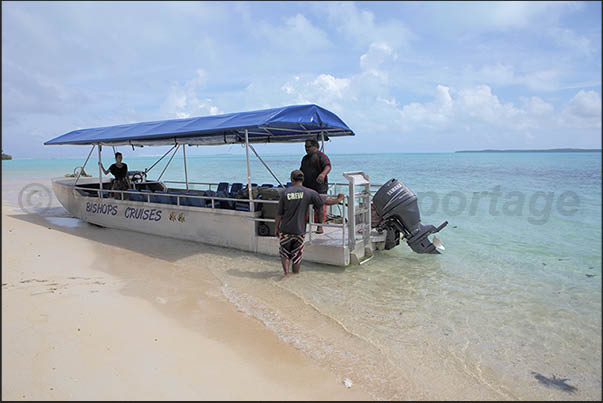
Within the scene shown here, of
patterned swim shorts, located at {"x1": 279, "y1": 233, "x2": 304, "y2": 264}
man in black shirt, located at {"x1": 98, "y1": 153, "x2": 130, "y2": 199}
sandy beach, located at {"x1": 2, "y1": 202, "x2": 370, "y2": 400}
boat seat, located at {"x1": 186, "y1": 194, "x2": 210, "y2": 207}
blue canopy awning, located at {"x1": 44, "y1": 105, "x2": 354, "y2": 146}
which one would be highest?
blue canopy awning, located at {"x1": 44, "y1": 105, "x2": 354, "y2": 146}

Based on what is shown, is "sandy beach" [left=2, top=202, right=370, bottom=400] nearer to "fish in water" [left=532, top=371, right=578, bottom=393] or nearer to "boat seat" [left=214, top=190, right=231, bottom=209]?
"fish in water" [left=532, top=371, right=578, bottom=393]

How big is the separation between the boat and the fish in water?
3040 mm

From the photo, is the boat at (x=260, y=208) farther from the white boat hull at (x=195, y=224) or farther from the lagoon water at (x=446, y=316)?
the lagoon water at (x=446, y=316)

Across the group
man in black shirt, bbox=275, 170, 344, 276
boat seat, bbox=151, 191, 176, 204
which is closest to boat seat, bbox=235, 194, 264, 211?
man in black shirt, bbox=275, 170, 344, 276

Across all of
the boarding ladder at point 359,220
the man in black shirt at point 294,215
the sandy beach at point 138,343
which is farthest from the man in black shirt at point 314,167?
the sandy beach at point 138,343

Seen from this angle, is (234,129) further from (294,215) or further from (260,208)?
(294,215)

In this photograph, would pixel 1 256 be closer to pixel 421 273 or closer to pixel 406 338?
pixel 406 338

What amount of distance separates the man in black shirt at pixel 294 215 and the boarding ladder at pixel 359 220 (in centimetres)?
39

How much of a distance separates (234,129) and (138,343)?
4.10 m

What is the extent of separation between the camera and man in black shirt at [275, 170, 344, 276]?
5598 millimetres

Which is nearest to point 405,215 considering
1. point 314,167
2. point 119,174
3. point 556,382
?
point 314,167

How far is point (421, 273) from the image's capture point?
6.43 m

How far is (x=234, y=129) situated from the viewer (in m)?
6.57

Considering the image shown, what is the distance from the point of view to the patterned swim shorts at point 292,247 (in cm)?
584
